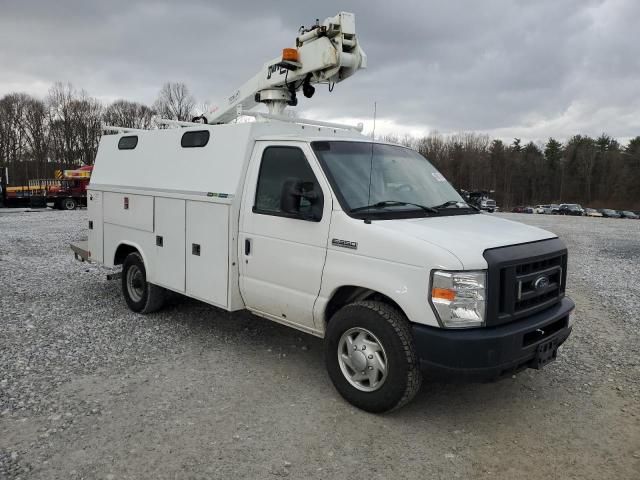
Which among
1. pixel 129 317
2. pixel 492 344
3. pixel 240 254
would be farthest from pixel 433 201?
pixel 129 317

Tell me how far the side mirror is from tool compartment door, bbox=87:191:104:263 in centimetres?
410

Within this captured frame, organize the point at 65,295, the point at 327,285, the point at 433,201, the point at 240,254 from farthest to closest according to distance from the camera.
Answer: the point at 65,295
the point at 240,254
the point at 433,201
the point at 327,285

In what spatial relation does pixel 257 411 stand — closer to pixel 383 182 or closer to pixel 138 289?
pixel 383 182

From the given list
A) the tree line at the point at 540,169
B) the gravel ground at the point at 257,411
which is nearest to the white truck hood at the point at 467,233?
the gravel ground at the point at 257,411

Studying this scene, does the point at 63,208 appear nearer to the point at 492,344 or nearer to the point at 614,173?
the point at 492,344

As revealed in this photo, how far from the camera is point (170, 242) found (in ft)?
19.4

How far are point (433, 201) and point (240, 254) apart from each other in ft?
6.52

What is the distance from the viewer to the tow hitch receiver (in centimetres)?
387

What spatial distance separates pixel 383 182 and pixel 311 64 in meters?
2.63

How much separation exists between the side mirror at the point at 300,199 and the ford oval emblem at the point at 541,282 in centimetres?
183

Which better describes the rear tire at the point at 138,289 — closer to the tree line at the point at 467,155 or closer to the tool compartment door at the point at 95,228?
the tool compartment door at the point at 95,228

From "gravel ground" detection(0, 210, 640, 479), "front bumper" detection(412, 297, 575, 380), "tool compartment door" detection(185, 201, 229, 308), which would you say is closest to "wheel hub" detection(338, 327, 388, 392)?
"gravel ground" detection(0, 210, 640, 479)

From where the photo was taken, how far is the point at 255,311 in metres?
5.10

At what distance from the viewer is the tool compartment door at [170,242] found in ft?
18.8
